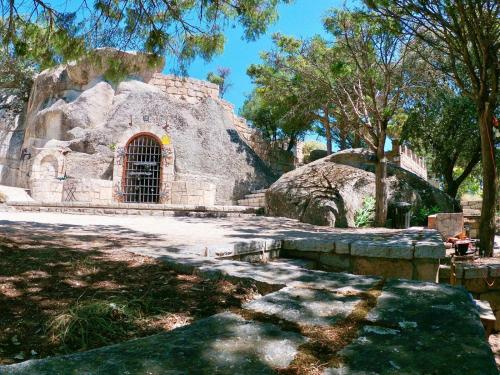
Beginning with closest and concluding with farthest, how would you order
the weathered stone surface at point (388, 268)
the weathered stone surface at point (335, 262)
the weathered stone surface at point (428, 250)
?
the weathered stone surface at point (428, 250), the weathered stone surface at point (388, 268), the weathered stone surface at point (335, 262)

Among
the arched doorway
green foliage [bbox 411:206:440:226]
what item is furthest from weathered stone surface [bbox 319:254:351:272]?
the arched doorway

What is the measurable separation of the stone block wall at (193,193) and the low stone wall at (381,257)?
11704 millimetres

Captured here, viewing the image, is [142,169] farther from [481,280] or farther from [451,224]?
[481,280]

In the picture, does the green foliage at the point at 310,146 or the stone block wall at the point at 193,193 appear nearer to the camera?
the stone block wall at the point at 193,193

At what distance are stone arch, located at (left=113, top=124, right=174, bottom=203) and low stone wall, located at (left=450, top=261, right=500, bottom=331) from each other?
12.2 meters

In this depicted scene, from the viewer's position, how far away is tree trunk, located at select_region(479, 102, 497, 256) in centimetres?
763

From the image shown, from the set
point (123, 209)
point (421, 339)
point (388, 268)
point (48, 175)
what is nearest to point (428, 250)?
point (388, 268)

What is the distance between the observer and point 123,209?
1250 cm

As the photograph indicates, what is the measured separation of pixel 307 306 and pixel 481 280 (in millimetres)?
5693

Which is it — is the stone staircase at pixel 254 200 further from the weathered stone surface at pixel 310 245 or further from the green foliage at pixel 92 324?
the green foliage at pixel 92 324

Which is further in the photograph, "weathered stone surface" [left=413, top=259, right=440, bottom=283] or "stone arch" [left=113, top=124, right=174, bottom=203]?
"stone arch" [left=113, top=124, right=174, bottom=203]

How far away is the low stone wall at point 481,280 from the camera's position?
650 cm

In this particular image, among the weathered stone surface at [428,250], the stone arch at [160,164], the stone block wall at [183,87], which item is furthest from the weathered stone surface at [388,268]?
the stone block wall at [183,87]

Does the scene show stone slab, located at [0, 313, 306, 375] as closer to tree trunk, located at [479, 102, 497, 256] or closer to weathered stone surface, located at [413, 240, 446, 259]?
weathered stone surface, located at [413, 240, 446, 259]
